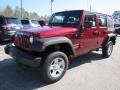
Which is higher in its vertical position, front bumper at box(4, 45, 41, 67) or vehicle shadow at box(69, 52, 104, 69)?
front bumper at box(4, 45, 41, 67)

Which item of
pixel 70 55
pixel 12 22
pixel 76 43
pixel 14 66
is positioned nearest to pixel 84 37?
pixel 76 43

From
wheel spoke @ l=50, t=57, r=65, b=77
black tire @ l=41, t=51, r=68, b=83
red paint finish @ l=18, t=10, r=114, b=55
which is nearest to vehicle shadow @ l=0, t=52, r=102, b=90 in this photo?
black tire @ l=41, t=51, r=68, b=83

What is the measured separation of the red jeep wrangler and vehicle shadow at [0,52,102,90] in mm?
434

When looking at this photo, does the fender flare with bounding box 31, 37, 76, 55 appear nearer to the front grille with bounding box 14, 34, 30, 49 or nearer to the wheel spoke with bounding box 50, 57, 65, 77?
the front grille with bounding box 14, 34, 30, 49

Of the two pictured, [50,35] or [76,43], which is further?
[76,43]

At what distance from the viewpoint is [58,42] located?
4730 mm

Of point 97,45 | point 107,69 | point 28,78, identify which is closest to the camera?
point 28,78

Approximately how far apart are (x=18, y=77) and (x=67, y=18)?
248cm

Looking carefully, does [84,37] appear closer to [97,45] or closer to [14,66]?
[97,45]

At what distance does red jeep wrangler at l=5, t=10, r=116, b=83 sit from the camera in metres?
4.55

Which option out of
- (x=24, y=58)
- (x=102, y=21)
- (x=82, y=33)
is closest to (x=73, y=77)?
(x=82, y=33)

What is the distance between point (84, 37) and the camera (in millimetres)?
5848

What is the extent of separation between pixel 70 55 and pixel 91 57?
243 centimetres

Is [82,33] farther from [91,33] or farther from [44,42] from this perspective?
[44,42]
